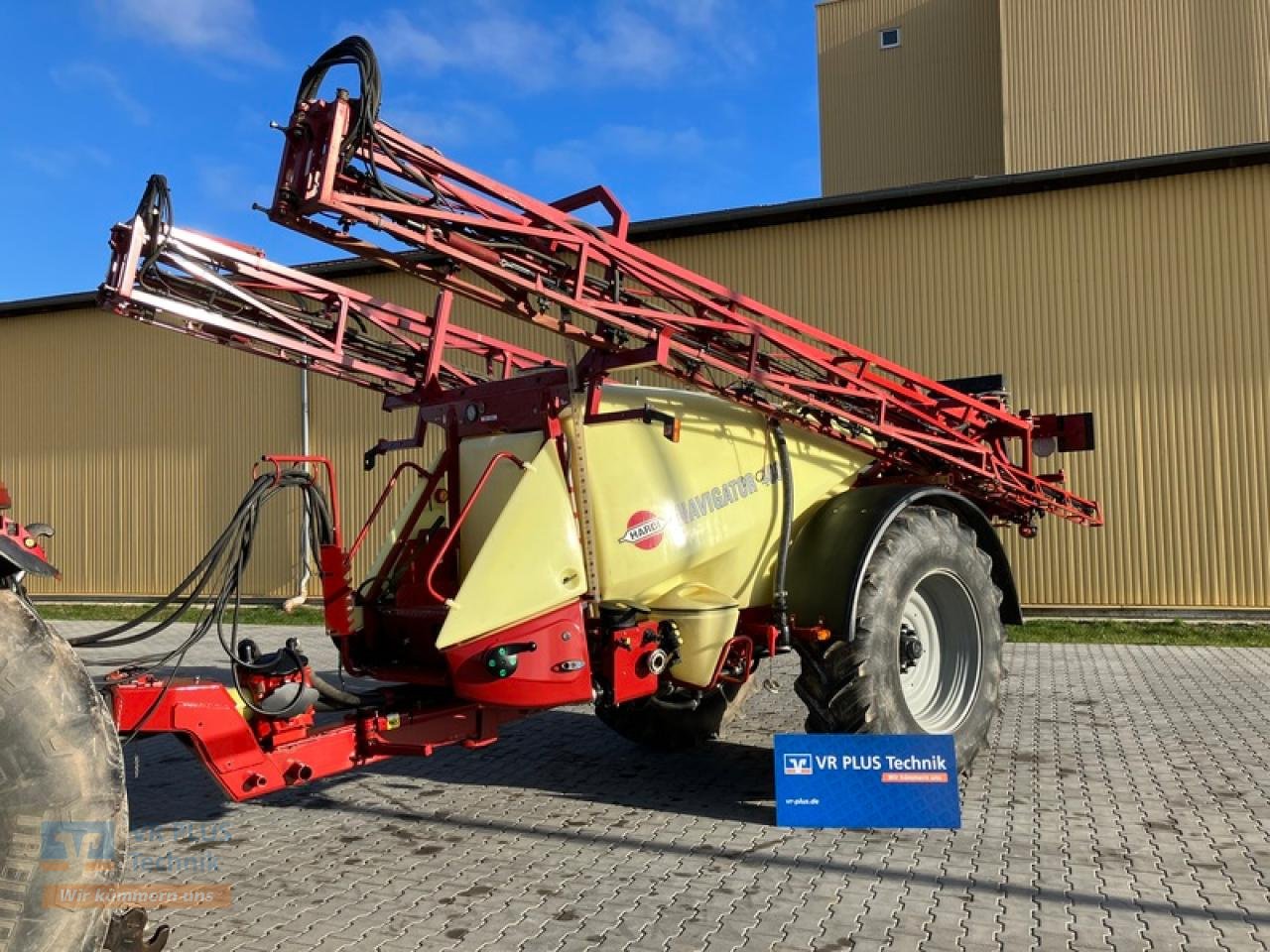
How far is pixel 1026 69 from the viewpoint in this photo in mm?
18266

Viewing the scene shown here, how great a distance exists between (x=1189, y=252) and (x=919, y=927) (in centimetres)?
1166

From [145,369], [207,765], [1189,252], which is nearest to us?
[207,765]

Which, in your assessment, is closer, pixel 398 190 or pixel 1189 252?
pixel 398 190

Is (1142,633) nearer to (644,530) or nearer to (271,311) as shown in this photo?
(644,530)

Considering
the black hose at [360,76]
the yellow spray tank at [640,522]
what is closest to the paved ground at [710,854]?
the yellow spray tank at [640,522]

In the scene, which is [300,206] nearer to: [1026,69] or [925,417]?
[925,417]

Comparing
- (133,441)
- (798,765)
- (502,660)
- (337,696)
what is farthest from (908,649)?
(133,441)

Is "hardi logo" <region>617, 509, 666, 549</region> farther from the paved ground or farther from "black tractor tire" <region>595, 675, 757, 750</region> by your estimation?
"black tractor tire" <region>595, 675, 757, 750</region>

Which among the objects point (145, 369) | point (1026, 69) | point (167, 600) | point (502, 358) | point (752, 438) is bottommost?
point (167, 600)

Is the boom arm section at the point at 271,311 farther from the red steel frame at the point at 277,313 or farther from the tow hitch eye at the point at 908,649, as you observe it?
the tow hitch eye at the point at 908,649

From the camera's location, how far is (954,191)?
43.4ft

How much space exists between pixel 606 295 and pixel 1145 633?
9954 mm

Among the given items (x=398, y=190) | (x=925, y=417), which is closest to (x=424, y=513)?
(x=398, y=190)

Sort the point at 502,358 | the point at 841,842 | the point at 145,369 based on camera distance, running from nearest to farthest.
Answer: the point at 841,842 < the point at 502,358 < the point at 145,369
